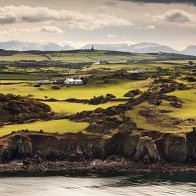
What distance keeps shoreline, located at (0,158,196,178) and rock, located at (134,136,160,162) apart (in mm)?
1786

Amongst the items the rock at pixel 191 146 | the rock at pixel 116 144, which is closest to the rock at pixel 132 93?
the rock at pixel 116 144

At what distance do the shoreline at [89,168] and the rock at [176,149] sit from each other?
2.09 metres

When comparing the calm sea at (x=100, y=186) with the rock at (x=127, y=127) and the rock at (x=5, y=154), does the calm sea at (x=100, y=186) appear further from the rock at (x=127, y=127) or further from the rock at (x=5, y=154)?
the rock at (x=127, y=127)

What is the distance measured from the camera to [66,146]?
101 metres

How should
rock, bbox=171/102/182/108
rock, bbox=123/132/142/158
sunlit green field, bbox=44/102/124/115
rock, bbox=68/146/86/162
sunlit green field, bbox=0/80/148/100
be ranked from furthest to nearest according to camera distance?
1. sunlit green field, bbox=0/80/148/100
2. sunlit green field, bbox=44/102/124/115
3. rock, bbox=171/102/182/108
4. rock, bbox=123/132/142/158
5. rock, bbox=68/146/86/162

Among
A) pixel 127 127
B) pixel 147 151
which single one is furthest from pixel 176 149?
pixel 127 127

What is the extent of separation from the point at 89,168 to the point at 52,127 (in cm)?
1769

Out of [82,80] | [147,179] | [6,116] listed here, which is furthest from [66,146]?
[82,80]

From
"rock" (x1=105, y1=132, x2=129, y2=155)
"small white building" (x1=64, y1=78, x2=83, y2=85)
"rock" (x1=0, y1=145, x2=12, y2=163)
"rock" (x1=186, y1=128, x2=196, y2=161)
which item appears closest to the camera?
"rock" (x1=0, y1=145, x2=12, y2=163)

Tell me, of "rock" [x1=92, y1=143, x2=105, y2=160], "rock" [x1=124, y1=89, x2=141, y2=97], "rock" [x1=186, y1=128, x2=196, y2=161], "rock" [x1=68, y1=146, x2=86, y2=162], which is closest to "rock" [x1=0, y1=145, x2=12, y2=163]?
"rock" [x1=68, y1=146, x2=86, y2=162]

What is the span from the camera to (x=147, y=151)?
332 ft

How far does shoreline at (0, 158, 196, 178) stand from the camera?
93162 millimetres

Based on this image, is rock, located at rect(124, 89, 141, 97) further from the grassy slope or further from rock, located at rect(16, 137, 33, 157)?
rock, located at rect(16, 137, 33, 157)

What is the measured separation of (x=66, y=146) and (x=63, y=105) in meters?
38.4
